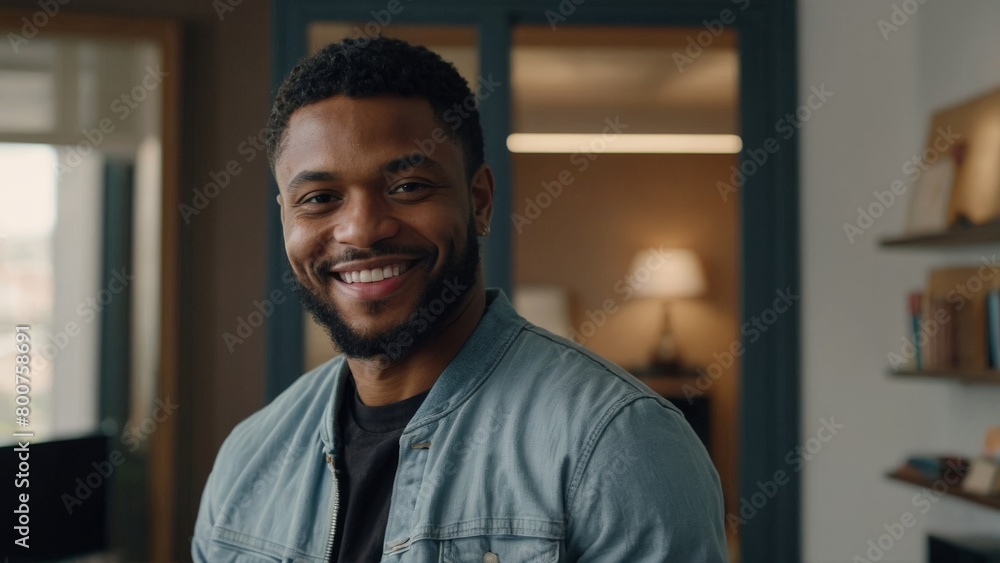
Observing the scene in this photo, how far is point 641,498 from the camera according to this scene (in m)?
1.01

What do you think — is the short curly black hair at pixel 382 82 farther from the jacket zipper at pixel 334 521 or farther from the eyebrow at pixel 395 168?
the jacket zipper at pixel 334 521

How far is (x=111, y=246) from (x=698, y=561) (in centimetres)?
258

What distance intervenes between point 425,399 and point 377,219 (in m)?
0.23

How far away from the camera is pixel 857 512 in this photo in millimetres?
2943

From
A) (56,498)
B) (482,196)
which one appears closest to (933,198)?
(482,196)

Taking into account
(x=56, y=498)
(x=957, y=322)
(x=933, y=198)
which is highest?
(x=933, y=198)

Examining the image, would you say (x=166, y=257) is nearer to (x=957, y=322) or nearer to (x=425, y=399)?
(x=425, y=399)

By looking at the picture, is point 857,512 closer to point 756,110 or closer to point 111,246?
point 756,110

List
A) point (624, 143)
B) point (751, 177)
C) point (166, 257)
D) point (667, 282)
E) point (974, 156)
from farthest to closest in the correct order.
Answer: point (667, 282) < point (624, 143) < point (751, 177) < point (166, 257) < point (974, 156)

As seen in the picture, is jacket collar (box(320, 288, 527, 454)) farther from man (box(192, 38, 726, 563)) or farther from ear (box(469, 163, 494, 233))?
ear (box(469, 163, 494, 233))

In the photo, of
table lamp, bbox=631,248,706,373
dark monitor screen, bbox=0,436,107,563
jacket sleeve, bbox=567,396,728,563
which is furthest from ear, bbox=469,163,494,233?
table lamp, bbox=631,248,706,373

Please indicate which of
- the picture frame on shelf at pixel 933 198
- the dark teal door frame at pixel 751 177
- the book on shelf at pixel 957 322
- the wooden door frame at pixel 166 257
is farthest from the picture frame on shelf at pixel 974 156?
the wooden door frame at pixel 166 257

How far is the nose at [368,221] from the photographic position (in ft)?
3.84

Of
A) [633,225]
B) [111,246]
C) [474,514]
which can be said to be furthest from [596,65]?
[474,514]
